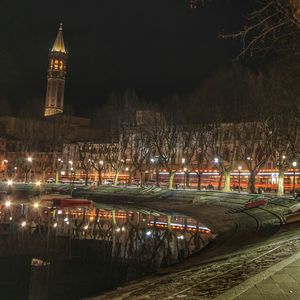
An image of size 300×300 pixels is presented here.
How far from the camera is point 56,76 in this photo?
18550 centimetres

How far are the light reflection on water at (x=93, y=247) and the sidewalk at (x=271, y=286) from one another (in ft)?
26.5

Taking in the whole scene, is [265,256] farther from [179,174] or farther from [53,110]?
[53,110]

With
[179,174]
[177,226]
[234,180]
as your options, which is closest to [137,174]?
[179,174]

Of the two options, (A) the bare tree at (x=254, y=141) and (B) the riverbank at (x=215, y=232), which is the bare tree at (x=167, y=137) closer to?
(B) the riverbank at (x=215, y=232)

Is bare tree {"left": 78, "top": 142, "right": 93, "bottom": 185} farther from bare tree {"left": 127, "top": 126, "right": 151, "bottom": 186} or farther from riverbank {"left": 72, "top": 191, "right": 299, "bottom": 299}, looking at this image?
bare tree {"left": 127, "top": 126, "right": 151, "bottom": 186}

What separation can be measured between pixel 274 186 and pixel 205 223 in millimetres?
42033

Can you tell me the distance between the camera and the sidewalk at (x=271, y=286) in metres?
9.80

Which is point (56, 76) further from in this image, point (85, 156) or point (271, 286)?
point (271, 286)

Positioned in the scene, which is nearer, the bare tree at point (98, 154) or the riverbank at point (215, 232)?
the riverbank at point (215, 232)

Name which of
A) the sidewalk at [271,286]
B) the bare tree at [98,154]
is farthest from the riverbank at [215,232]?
the bare tree at [98,154]

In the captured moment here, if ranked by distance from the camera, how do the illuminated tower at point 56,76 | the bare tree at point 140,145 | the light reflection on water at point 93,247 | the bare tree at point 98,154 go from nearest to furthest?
the light reflection on water at point 93,247 → the bare tree at point 140,145 → the bare tree at point 98,154 → the illuminated tower at point 56,76

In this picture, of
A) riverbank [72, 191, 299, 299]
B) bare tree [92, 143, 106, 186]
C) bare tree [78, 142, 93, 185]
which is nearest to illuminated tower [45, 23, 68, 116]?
bare tree [78, 142, 93, 185]

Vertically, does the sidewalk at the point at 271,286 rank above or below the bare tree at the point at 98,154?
below

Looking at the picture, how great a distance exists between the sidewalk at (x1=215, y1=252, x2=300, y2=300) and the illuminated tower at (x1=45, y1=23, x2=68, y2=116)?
169263 millimetres
